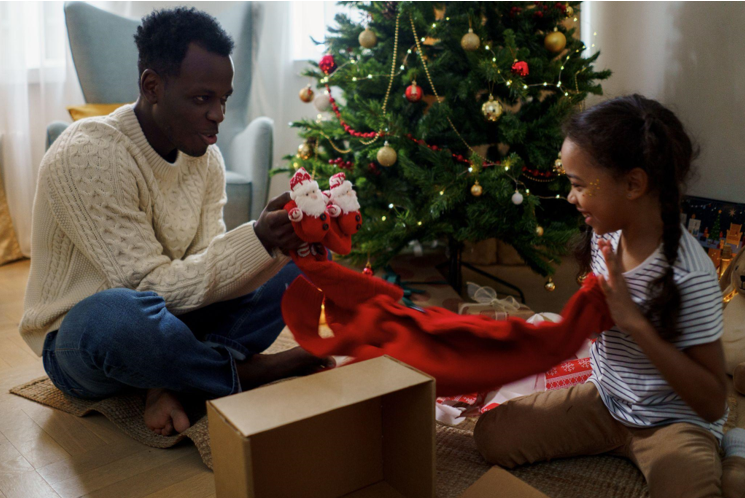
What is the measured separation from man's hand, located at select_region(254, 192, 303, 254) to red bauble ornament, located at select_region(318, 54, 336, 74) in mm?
883

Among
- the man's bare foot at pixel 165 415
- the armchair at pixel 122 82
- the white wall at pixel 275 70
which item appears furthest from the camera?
the white wall at pixel 275 70

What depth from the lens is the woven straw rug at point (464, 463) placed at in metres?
0.89

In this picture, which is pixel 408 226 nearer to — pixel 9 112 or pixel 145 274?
pixel 145 274

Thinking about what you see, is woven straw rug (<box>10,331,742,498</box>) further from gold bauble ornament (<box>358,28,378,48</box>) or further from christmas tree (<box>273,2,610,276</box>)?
gold bauble ornament (<box>358,28,378,48</box>)

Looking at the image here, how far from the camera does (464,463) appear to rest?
3.17 ft

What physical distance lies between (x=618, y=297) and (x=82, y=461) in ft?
2.86

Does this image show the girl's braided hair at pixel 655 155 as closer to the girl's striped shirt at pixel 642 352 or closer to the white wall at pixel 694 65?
the girl's striped shirt at pixel 642 352

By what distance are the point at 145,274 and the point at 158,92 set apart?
1.08ft

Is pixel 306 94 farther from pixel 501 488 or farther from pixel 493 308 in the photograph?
pixel 501 488

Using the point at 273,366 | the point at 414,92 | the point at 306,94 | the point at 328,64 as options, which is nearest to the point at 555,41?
the point at 414,92

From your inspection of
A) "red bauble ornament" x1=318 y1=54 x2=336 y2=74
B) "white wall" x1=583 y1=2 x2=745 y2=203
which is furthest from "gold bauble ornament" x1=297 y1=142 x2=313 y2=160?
"white wall" x1=583 y1=2 x2=745 y2=203

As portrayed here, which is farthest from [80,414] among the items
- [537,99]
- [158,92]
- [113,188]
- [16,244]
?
[16,244]

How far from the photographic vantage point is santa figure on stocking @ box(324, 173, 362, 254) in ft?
3.14

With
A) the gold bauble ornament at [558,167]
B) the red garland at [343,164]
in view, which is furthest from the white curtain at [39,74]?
the gold bauble ornament at [558,167]
